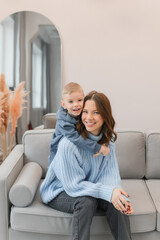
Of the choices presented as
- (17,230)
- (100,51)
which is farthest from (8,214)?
(100,51)

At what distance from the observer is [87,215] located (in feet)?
A: 4.82

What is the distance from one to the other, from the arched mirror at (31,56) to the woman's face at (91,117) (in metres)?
1.74

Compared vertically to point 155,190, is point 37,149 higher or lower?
higher

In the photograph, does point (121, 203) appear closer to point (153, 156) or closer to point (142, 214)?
point (142, 214)

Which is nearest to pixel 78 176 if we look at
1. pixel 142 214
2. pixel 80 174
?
pixel 80 174

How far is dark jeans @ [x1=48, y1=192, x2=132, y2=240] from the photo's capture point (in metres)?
1.47

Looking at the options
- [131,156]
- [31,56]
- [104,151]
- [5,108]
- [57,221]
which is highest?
[31,56]

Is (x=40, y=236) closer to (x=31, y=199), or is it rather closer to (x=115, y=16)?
(x=31, y=199)

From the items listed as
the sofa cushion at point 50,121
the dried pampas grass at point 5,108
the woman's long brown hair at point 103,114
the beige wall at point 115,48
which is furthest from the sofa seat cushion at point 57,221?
the beige wall at point 115,48

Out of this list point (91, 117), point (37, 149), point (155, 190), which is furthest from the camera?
point (37, 149)

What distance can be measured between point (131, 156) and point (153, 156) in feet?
0.53

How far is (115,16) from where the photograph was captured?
3.24m

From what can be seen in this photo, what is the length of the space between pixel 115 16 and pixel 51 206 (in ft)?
7.67

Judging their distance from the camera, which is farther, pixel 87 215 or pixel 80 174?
pixel 80 174
